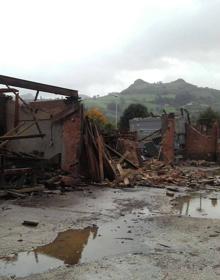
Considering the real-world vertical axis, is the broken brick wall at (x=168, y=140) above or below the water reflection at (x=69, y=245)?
above

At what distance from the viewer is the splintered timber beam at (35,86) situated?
47.0ft

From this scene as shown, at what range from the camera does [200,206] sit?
1262 centimetres

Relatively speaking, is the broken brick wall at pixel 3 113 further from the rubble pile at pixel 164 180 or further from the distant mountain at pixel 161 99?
the distant mountain at pixel 161 99

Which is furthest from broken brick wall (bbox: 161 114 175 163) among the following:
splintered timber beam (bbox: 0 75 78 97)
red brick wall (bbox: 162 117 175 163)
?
splintered timber beam (bbox: 0 75 78 97)

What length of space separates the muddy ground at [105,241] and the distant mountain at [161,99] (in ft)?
353

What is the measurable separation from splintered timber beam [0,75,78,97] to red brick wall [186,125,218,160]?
1991cm

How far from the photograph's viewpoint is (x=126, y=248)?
24.8 ft

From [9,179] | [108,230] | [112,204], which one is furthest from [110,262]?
[9,179]

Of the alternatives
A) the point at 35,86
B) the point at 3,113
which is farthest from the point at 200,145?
A: the point at 35,86

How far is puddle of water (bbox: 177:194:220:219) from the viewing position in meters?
11.3

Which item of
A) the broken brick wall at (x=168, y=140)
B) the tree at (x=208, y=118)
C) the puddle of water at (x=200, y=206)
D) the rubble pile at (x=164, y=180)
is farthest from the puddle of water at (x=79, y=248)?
the tree at (x=208, y=118)

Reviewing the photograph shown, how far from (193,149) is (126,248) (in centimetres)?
2855

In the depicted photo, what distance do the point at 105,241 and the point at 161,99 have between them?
472ft

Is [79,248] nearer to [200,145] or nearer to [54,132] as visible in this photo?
[54,132]
